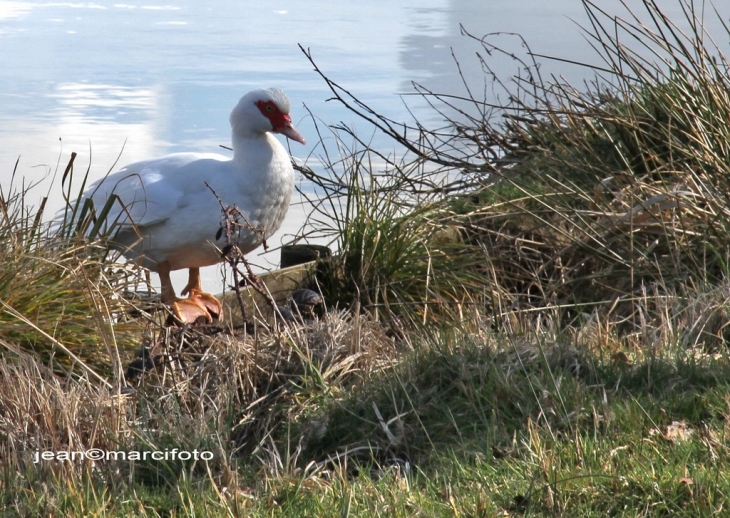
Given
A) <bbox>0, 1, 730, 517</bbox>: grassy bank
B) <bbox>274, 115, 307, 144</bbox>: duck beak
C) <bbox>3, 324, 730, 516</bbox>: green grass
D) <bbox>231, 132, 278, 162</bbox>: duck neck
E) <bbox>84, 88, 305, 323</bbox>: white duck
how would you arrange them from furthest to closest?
<bbox>274, 115, 307, 144</bbox>: duck beak
<bbox>231, 132, 278, 162</bbox>: duck neck
<bbox>84, 88, 305, 323</bbox>: white duck
<bbox>0, 1, 730, 517</bbox>: grassy bank
<bbox>3, 324, 730, 516</bbox>: green grass

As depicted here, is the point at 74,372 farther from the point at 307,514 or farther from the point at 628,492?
the point at 628,492

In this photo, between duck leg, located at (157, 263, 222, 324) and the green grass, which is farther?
duck leg, located at (157, 263, 222, 324)

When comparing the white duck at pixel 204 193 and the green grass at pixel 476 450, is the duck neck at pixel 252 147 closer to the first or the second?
the white duck at pixel 204 193

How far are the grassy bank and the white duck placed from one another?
1.88 feet

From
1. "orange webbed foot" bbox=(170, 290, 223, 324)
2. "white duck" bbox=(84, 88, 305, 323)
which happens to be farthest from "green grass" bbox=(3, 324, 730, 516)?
"white duck" bbox=(84, 88, 305, 323)

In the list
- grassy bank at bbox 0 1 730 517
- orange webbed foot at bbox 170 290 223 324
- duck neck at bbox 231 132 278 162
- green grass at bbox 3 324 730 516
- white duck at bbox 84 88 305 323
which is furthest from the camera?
duck neck at bbox 231 132 278 162

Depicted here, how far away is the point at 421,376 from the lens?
3.47 metres

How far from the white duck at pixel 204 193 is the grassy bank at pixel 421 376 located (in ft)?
1.88

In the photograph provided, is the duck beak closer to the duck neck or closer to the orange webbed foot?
the duck neck

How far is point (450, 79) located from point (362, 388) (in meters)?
11.9

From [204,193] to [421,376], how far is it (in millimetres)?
2333

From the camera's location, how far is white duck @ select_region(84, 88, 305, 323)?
213 inches

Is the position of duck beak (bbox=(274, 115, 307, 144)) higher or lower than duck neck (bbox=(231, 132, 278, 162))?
higher

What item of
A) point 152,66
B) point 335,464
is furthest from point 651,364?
point 152,66
